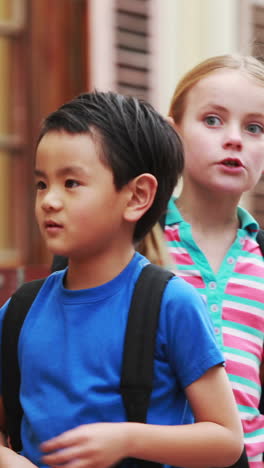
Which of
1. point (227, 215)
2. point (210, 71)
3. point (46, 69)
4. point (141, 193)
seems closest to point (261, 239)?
point (227, 215)

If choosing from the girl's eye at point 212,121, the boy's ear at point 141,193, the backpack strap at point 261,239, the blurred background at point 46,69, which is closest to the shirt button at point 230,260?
the backpack strap at point 261,239

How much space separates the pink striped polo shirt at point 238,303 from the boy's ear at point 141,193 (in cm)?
48

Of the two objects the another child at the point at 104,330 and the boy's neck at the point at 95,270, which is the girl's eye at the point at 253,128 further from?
the boy's neck at the point at 95,270

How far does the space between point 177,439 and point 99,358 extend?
21 centimetres

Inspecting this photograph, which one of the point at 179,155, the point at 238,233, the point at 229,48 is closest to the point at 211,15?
the point at 229,48

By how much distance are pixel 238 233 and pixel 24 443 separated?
0.92 m

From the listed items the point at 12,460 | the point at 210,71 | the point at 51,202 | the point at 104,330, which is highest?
the point at 210,71

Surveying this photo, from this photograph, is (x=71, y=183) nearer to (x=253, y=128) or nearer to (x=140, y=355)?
(x=140, y=355)

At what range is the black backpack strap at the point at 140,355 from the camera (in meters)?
1.99

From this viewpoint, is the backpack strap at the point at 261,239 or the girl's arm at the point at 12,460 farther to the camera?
the backpack strap at the point at 261,239

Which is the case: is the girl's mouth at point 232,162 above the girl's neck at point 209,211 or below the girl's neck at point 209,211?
above

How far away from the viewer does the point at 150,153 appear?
2166 millimetres

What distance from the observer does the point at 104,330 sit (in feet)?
6.68

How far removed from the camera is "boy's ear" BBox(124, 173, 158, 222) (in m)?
2.13
